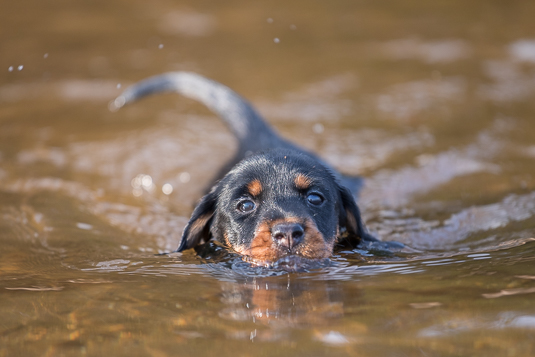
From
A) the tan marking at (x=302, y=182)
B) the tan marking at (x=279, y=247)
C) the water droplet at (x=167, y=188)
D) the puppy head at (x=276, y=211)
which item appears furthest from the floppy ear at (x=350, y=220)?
the water droplet at (x=167, y=188)

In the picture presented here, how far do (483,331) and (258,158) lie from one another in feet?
6.15

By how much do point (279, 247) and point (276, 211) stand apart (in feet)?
0.84

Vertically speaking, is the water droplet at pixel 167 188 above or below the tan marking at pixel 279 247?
above

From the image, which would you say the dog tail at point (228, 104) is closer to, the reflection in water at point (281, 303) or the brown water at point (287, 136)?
the brown water at point (287, 136)

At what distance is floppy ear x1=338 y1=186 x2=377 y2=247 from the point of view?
12.5 feet

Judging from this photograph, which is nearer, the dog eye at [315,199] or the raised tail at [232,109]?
the dog eye at [315,199]

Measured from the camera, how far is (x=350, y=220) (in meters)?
3.87

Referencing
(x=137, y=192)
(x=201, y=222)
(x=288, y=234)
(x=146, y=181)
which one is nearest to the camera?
(x=288, y=234)

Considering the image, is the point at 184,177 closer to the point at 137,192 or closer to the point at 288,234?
the point at 137,192

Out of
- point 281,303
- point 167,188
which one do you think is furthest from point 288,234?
point 167,188

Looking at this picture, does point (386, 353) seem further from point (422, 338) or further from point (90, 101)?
point (90, 101)

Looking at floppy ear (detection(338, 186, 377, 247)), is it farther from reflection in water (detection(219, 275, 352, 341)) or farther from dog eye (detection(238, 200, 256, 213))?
reflection in water (detection(219, 275, 352, 341))

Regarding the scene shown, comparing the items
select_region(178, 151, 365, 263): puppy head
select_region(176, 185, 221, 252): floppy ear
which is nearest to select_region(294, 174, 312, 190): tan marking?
select_region(178, 151, 365, 263): puppy head

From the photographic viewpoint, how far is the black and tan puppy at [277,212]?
10.3ft
